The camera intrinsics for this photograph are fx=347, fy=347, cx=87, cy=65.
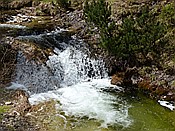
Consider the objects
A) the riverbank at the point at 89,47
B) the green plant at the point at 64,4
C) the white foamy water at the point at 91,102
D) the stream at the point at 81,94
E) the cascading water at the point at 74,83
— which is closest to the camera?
the stream at the point at 81,94

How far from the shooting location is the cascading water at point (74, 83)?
1255 cm

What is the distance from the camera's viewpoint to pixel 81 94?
1404 cm

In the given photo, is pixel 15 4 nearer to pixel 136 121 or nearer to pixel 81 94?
pixel 81 94

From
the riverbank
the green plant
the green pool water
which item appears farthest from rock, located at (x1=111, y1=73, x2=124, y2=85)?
the green plant

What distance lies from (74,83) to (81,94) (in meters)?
1.57

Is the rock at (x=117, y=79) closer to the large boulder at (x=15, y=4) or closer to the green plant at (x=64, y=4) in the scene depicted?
the green plant at (x=64, y=4)

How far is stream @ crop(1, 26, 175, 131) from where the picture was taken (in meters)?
11.7

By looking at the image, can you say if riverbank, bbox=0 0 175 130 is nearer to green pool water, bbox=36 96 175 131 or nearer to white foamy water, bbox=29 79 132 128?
green pool water, bbox=36 96 175 131

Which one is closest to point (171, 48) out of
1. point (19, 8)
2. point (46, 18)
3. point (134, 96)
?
point (134, 96)

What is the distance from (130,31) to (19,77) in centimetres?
520

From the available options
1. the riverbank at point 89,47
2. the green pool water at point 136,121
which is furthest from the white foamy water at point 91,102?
the riverbank at point 89,47

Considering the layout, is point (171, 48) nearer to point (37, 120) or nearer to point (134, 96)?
point (134, 96)

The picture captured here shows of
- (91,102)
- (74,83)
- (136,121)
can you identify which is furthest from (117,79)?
(136,121)

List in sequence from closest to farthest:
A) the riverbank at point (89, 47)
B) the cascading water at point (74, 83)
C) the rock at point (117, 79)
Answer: the cascading water at point (74, 83), the riverbank at point (89, 47), the rock at point (117, 79)
